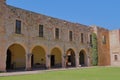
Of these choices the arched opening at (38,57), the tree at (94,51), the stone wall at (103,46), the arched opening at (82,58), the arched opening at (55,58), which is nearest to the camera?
the arched opening at (38,57)

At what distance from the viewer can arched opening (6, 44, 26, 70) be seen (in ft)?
79.3

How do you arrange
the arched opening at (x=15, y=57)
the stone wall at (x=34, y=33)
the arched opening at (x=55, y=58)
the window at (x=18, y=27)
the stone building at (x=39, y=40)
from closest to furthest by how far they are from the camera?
1. the stone wall at (x=34, y=33)
2. the stone building at (x=39, y=40)
3. the window at (x=18, y=27)
4. the arched opening at (x=15, y=57)
5. the arched opening at (x=55, y=58)

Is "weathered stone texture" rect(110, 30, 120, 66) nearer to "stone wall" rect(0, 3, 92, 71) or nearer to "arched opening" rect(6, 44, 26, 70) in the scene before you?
"stone wall" rect(0, 3, 92, 71)

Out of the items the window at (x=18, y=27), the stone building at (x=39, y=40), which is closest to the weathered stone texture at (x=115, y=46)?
the stone building at (x=39, y=40)

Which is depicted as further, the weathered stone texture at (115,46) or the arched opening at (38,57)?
the weathered stone texture at (115,46)

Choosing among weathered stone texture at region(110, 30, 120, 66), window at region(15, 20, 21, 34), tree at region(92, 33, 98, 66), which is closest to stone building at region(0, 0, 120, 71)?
window at region(15, 20, 21, 34)

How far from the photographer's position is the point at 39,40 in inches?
954

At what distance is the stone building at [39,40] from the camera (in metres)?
20.8

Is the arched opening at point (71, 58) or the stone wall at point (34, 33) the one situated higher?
the stone wall at point (34, 33)

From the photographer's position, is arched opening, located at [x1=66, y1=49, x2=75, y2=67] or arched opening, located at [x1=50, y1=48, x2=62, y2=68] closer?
arched opening, located at [x1=50, y1=48, x2=62, y2=68]

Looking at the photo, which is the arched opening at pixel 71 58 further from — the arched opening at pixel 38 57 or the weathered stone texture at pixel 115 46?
the weathered stone texture at pixel 115 46

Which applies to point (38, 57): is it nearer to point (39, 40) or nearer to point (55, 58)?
point (55, 58)

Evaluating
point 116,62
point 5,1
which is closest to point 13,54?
point 5,1

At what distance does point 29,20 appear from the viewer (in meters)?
23.1
